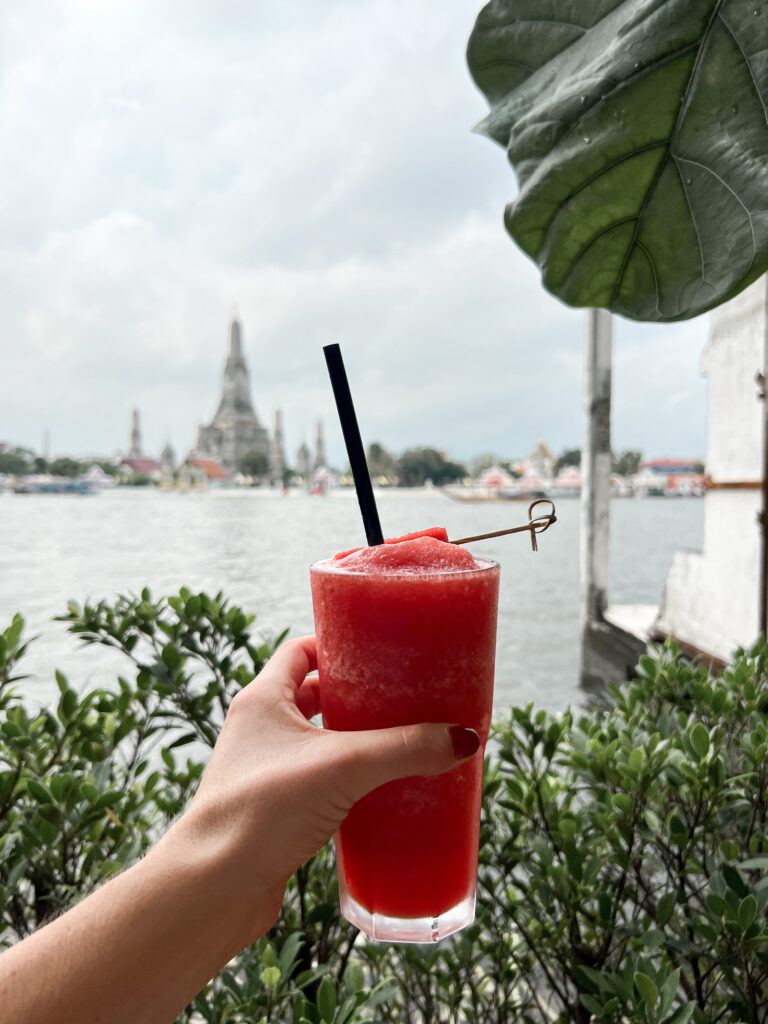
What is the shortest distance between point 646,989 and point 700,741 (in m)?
0.35

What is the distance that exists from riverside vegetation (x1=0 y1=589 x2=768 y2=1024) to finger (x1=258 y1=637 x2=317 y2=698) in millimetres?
360

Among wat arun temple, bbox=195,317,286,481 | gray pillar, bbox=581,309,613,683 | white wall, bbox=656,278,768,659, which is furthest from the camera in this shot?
wat arun temple, bbox=195,317,286,481

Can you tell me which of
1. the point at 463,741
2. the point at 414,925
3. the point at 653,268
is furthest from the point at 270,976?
A: the point at 653,268

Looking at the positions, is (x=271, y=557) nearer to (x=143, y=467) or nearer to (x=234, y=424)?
(x=143, y=467)

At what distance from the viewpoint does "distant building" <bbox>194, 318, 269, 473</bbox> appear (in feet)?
154

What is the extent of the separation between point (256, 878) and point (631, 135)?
740mm

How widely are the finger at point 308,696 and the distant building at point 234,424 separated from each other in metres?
45.6

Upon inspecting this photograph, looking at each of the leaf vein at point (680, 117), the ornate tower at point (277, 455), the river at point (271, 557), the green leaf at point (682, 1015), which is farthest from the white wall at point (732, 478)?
the ornate tower at point (277, 455)

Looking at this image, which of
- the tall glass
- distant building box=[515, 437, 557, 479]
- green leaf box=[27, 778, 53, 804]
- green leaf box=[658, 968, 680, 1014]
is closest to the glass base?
the tall glass

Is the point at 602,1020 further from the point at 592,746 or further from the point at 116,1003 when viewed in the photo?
the point at 116,1003

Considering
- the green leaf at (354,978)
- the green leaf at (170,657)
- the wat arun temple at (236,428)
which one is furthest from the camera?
the wat arun temple at (236,428)

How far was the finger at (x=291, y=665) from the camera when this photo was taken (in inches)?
33.3

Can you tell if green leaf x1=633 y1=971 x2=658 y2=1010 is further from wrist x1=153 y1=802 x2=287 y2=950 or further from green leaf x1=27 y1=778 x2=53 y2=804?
green leaf x1=27 y1=778 x2=53 y2=804

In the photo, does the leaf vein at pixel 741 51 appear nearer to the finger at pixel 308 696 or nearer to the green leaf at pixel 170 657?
the finger at pixel 308 696
